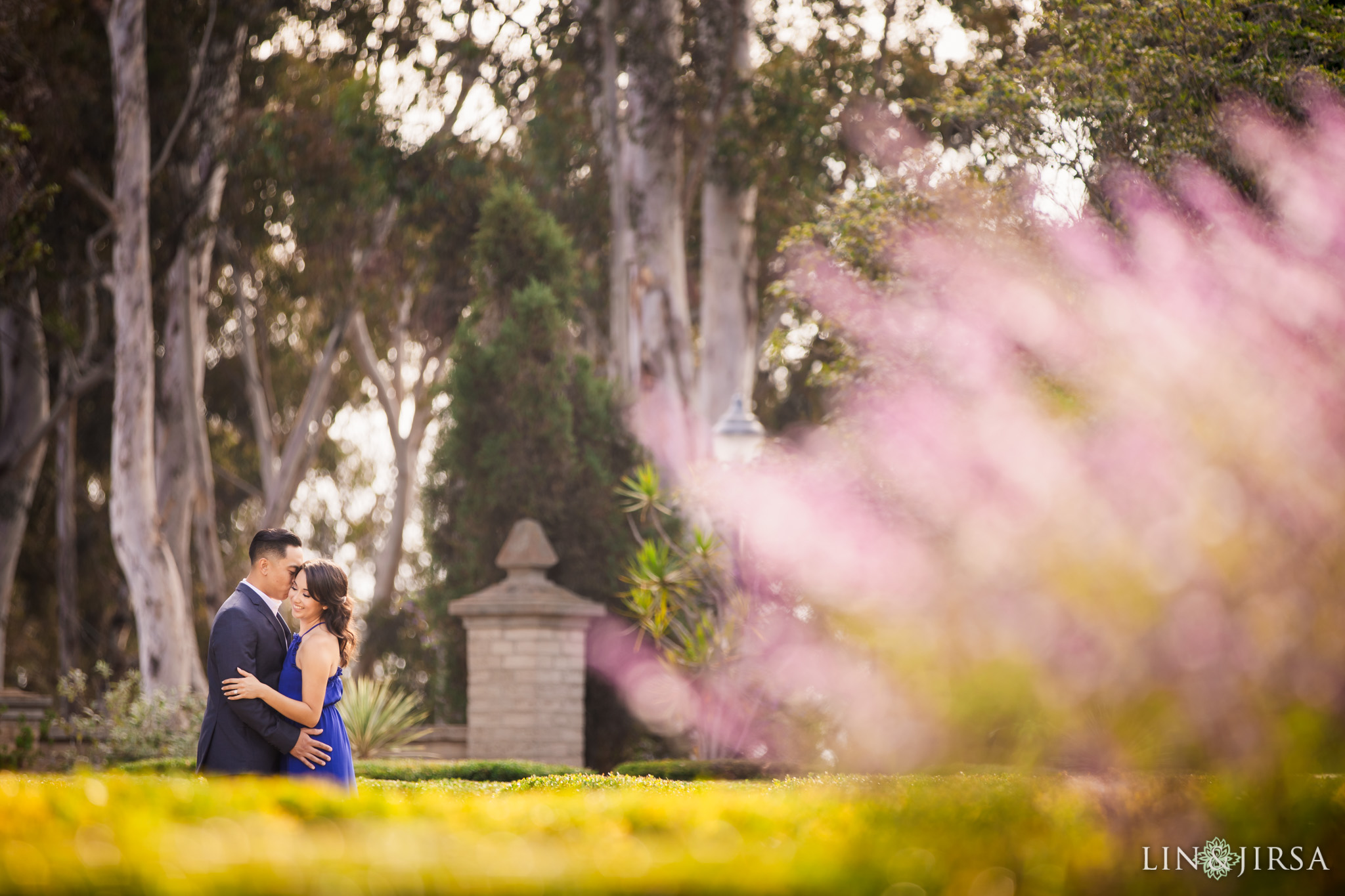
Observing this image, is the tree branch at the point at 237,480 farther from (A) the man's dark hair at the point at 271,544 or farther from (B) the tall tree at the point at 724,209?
(A) the man's dark hair at the point at 271,544

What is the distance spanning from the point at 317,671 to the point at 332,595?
330 mm

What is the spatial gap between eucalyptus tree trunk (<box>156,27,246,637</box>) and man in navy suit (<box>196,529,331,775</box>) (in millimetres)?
15243

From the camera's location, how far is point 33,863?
268cm

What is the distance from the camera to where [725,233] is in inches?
803

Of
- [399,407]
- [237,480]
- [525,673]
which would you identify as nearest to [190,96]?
[399,407]

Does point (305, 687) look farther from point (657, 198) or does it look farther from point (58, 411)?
point (58, 411)

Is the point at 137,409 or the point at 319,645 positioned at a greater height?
the point at 137,409

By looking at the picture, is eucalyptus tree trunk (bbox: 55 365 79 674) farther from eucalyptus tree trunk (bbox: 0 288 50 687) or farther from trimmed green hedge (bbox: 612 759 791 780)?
trimmed green hedge (bbox: 612 759 791 780)

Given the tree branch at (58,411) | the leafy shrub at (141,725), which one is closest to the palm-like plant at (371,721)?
the leafy shrub at (141,725)

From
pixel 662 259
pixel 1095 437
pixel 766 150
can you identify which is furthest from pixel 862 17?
pixel 1095 437

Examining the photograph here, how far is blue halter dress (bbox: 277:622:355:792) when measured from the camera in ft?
17.5

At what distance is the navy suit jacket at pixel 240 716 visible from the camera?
5.19 meters

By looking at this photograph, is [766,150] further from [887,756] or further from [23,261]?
[887,756]

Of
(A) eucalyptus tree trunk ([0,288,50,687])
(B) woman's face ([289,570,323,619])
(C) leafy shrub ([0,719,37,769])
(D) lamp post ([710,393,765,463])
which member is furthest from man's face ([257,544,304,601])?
(A) eucalyptus tree trunk ([0,288,50,687])
